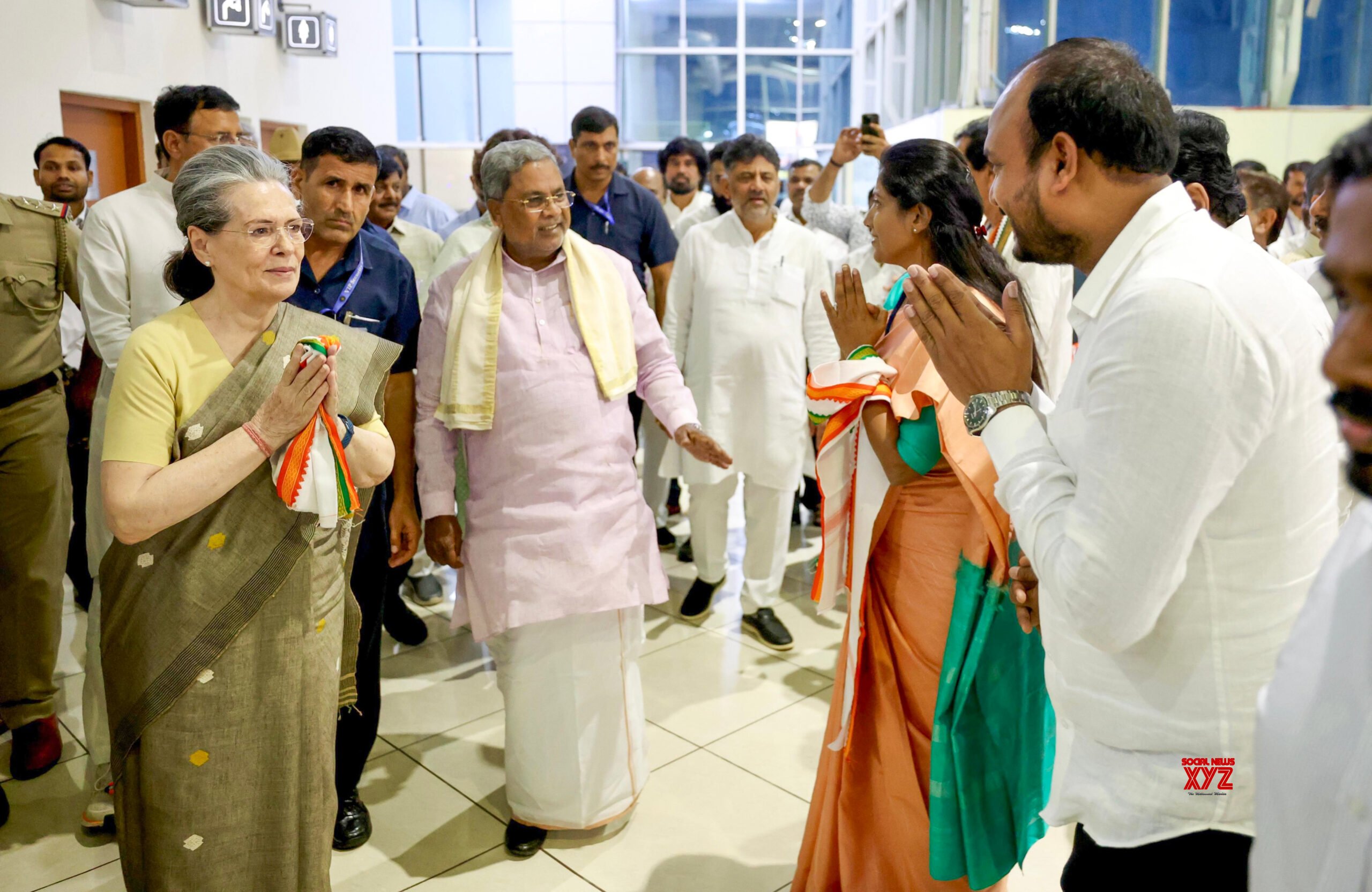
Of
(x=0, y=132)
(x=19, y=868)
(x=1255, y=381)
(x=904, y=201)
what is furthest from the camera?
(x=0, y=132)

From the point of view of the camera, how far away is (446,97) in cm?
1470

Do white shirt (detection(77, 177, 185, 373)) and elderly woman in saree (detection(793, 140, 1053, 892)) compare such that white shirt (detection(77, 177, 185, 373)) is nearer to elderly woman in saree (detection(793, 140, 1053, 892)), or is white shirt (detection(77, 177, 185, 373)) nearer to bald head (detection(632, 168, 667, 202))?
elderly woman in saree (detection(793, 140, 1053, 892))

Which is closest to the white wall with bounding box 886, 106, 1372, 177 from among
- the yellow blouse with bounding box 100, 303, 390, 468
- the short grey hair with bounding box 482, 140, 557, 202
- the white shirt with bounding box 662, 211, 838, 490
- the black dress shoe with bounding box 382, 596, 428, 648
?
the white shirt with bounding box 662, 211, 838, 490

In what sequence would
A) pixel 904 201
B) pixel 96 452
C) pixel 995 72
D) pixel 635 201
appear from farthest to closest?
1. pixel 995 72
2. pixel 635 201
3. pixel 96 452
4. pixel 904 201

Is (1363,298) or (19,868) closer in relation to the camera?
(1363,298)

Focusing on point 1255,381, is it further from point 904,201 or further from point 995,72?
point 995,72

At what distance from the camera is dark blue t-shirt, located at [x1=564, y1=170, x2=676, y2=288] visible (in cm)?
400

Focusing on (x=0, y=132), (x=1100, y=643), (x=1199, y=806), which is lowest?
(x=1199, y=806)

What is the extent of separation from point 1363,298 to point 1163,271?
391 millimetres

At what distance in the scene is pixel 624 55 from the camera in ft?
47.9

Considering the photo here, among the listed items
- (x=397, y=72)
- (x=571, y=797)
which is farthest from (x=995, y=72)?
(x=397, y=72)

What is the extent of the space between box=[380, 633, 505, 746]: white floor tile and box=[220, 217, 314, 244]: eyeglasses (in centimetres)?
171

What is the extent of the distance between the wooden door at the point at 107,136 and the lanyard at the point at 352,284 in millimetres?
5292

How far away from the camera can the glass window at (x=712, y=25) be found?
14609 mm
